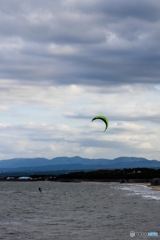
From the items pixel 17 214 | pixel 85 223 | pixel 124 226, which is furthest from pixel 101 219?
pixel 17 214

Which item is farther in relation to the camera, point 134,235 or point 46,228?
point 46,228

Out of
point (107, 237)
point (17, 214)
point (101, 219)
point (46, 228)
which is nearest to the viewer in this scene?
point (107, 237)

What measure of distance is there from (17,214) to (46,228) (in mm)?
16690

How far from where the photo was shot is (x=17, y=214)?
61.1 metres

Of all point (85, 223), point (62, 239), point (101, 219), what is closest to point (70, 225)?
point (85, 223)

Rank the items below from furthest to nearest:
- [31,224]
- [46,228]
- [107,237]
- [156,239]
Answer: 1. [31,224]
2. [46,228]
3. [107,237]
4. [156,239]

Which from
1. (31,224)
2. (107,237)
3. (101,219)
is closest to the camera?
(107,237)

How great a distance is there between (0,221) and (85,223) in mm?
9376

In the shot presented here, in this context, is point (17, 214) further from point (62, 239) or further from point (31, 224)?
point (62, 239)

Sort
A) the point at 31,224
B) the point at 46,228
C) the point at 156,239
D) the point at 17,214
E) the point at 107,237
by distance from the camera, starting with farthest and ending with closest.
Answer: the point at 17,214 → the point at 31,224 → the point at 46,228 → the point at 107,237 → the point at 156,239

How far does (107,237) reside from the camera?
1524 inches

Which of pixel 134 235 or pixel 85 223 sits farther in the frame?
pixel 85 223

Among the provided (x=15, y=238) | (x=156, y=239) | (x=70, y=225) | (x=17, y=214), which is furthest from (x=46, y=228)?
(x=17, y=214)

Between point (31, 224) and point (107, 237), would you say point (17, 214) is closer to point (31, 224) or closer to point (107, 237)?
point (31, 224)
